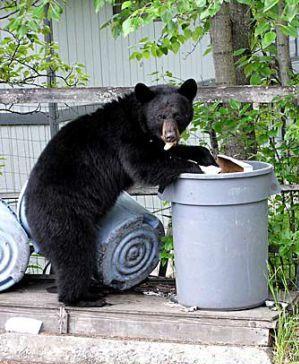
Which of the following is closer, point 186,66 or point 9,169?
point 9,169

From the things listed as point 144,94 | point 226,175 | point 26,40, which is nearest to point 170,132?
point 144,94

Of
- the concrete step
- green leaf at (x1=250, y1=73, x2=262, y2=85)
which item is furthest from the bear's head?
the concrete step

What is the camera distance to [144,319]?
180 inches

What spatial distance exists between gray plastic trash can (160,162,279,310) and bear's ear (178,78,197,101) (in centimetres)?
63

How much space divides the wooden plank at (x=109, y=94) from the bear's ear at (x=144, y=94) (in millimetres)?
427

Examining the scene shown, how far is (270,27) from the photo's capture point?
4.36m

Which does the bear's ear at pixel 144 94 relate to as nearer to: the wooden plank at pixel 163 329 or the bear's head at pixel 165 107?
the bear's head at pixel 165 107

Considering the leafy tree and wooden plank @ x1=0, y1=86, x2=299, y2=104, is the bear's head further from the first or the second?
the leafy tree

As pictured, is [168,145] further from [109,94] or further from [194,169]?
[109,94]

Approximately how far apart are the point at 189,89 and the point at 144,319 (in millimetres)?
1520

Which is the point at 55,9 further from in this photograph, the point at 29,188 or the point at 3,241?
the point at 3,241

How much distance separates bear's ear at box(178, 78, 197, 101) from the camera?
464 cm

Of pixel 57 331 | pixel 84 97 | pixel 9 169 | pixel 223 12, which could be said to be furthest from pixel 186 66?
pixel 57 331

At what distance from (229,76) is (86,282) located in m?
2.09
